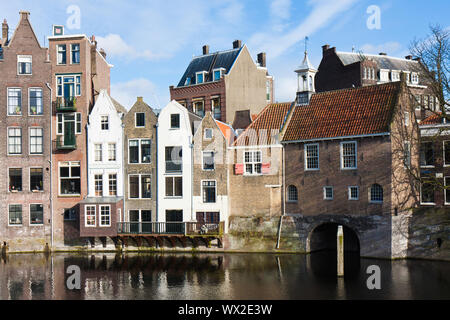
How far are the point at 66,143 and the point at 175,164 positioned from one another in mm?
10367

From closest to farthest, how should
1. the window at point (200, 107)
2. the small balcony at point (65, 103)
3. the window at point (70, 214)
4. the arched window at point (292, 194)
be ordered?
the arched window at point (292, 194) → the small balcony at point (65, 103) → the window at point (70, 214) → the window at point (200, 107)

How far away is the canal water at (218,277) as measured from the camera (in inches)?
1137

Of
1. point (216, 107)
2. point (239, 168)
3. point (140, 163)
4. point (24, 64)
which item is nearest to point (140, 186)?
point (140, 163)

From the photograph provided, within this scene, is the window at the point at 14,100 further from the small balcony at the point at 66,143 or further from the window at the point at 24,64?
the small balcony at the point at 66,143

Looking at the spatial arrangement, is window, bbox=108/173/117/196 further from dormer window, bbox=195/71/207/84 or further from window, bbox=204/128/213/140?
dormer window, bbox=195/71/207/84

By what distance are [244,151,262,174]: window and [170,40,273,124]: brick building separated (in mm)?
11186

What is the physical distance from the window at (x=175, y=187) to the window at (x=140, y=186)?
1.85 metres

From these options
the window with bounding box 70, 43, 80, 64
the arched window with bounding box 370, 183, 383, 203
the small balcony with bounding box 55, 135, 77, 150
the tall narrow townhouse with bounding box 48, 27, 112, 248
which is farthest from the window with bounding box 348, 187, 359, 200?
the window with bounding box 70, 43, 80, 64

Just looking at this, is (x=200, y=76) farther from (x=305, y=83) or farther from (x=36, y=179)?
(x=36, y=179)

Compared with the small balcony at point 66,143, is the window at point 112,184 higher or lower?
lower

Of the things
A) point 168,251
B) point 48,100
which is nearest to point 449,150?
point 168,251

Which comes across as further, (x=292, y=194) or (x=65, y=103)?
(x=65, y=103)

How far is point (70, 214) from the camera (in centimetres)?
4550

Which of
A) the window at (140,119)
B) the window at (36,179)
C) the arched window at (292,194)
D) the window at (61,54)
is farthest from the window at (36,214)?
the arched window at (292,194)
